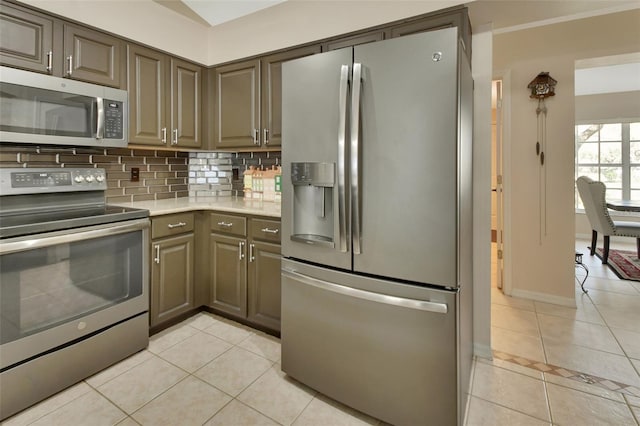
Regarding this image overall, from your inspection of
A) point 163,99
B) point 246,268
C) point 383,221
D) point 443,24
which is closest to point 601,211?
point 443,24

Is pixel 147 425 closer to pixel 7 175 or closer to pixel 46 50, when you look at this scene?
pixel 7 175

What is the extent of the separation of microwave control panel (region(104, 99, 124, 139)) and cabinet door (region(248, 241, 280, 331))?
3.88ft

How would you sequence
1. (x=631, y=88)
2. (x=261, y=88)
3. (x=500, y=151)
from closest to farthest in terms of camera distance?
(x=261, y=88) < (x=500, y=151) < (x=631, y=88)

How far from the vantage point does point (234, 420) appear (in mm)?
1593

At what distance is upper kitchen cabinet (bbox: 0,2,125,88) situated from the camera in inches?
72.1

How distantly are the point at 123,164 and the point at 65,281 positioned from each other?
1.18 m

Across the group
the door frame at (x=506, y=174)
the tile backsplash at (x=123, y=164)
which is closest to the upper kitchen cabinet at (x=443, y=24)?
the door frame at (x=506, y=174)

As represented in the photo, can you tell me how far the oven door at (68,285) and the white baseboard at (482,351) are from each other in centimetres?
220

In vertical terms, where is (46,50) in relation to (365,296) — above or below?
above

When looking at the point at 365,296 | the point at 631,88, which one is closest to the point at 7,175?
the point at 365,296

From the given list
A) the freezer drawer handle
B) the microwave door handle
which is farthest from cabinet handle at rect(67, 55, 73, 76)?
the freezer drawer handle

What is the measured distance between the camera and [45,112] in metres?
1.93

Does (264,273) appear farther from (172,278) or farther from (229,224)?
(172,278)

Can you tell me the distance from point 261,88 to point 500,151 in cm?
231
